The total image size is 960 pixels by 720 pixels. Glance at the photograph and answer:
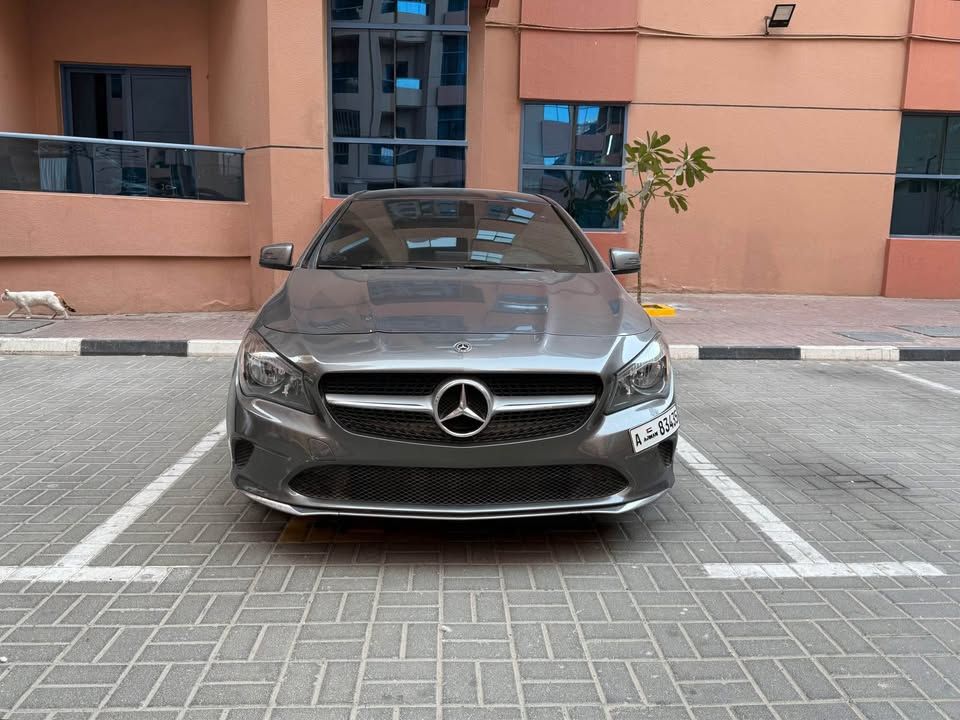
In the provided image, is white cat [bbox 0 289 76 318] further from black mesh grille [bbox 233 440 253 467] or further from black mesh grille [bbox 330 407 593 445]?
black mesh grille [bbox 330 407 593 445]

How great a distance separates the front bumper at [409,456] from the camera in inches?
124

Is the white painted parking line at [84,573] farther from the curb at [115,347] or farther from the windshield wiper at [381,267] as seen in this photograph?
the curb at [115,347]

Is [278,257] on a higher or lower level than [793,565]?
higher

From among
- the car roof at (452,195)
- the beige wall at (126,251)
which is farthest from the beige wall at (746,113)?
the car roof at (452,195)

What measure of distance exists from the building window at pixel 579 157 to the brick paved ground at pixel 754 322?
70.5 inches

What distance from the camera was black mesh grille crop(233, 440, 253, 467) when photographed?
335 centimetres

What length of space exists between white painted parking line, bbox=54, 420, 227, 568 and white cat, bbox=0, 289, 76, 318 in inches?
223

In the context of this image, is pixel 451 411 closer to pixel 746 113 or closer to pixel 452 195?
pixel 452 195

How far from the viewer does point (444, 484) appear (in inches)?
126

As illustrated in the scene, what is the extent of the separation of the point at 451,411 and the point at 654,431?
2.83 feet

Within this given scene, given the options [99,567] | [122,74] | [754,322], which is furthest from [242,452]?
[122,74]

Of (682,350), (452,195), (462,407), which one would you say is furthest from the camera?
(682,350)

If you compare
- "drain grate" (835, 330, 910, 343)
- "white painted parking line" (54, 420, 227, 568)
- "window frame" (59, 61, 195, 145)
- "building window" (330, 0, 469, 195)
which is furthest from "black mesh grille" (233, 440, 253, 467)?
"window frame" (59, 61, 195, 145)

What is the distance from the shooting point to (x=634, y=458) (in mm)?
3311
